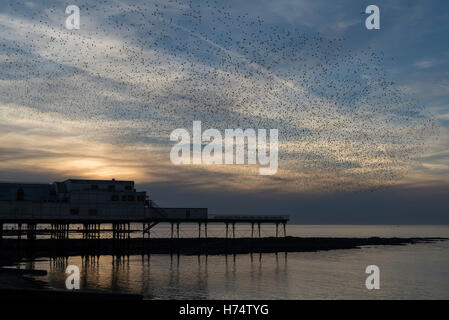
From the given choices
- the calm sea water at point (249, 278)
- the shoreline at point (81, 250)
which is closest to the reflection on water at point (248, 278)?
the calm sea water at point (249, 278)

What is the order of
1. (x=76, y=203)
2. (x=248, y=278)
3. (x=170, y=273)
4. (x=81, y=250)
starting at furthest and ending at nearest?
(x=81, y=250) < (x=76, y=203) < (x=170, y=273) < (x=248, y=278)

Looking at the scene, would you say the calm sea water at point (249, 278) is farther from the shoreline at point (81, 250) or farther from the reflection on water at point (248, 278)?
the shoreline at point (81, 250)

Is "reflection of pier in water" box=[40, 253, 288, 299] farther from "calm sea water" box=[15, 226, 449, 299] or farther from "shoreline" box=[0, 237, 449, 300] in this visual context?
"shoreline" box=[0, 237, 449, 300]

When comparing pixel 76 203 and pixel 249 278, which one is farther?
pixel 76 203

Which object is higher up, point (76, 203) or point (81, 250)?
point (76, 203)

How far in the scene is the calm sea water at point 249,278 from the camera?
4747cm

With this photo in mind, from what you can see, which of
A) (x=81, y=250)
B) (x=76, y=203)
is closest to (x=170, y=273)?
(x=76, y=203)

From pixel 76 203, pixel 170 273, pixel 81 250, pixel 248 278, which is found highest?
pixel 76 203

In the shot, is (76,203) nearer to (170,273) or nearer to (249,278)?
(170,273)

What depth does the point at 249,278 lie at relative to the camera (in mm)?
58125

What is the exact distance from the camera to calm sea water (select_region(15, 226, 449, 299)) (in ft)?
156
